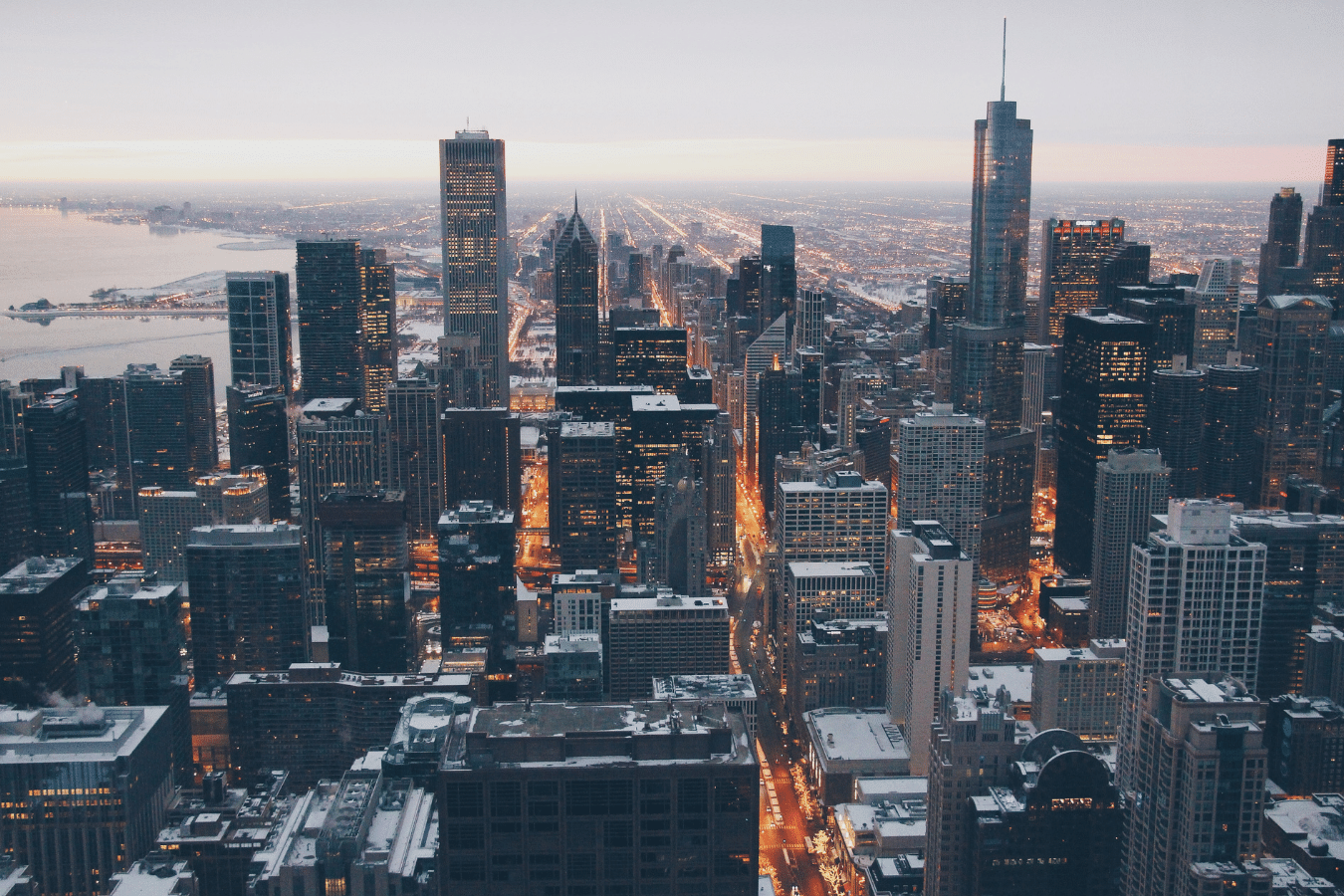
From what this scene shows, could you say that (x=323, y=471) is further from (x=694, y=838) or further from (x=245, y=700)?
(x=694, y=838)

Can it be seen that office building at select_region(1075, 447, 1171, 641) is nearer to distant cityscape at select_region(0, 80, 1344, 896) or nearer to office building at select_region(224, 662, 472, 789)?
distant cityscape at select_region(0, 80, 1344, 896)

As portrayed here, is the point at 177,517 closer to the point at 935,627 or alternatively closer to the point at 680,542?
the point at 680,542

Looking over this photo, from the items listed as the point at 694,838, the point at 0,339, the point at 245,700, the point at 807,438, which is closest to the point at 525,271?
the point at 807,438

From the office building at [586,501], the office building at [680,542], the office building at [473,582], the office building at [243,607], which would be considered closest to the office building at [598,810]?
the office building at [243,607]

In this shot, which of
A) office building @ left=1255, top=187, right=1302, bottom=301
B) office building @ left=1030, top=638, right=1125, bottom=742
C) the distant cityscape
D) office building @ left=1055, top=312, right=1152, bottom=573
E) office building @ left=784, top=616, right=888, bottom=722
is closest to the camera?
the distant cityscape

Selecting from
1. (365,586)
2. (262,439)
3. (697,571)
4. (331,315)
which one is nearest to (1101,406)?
(697,571)

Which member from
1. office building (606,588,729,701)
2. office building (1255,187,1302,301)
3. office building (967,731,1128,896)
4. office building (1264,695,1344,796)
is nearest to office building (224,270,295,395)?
office building (606,588,729,701)
